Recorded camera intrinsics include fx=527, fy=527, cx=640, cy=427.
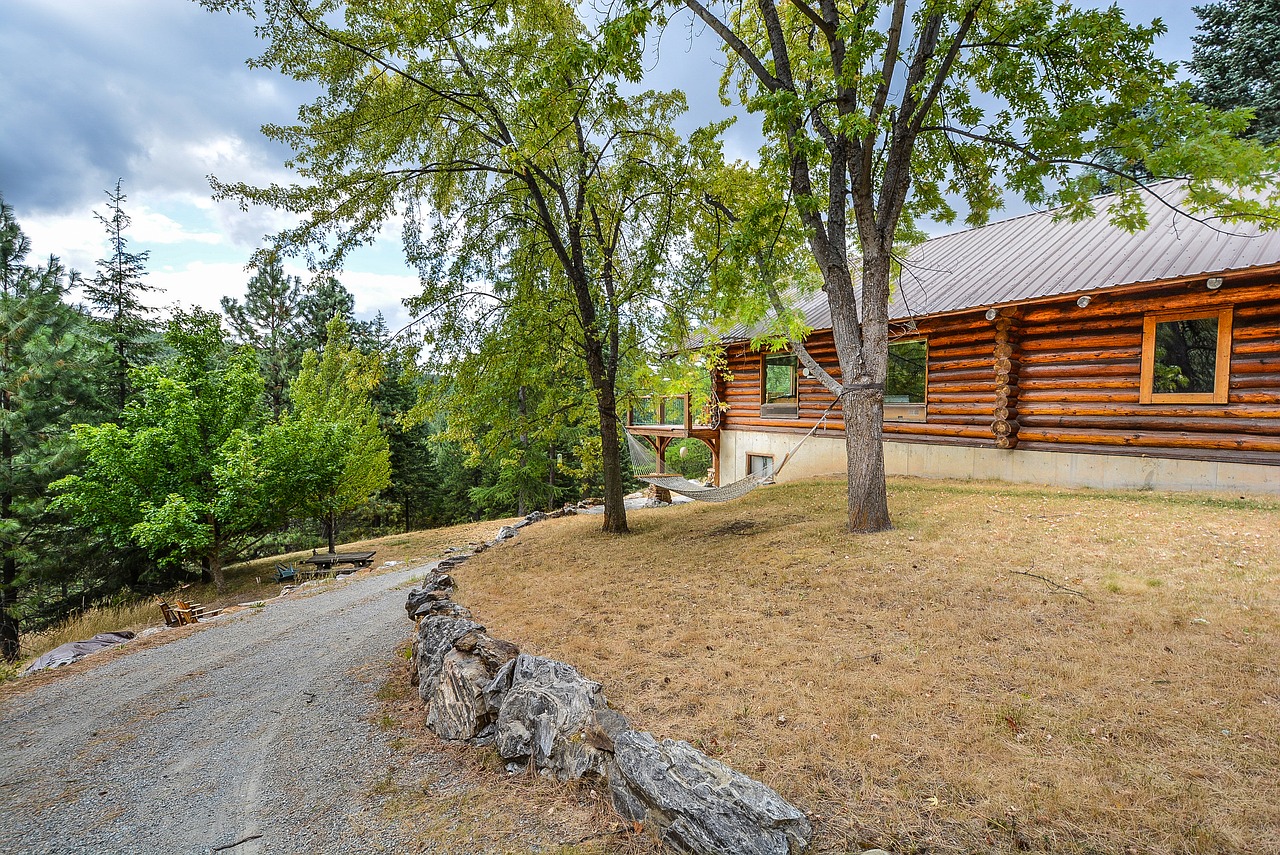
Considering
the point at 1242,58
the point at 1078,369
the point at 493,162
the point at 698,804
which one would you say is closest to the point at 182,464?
the point at 493,162

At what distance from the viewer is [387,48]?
7.10 metres

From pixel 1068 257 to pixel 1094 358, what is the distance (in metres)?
2.37

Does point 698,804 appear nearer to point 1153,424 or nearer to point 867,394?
point 867,394

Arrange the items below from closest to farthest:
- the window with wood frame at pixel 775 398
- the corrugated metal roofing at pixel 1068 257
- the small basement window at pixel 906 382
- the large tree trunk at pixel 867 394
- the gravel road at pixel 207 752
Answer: the gravel road at pixel 207 752 → the large tree trunk at pixel 867 394 → the corrugated metal roofing at pixel 1068 257 → the small basement window at pixel 906 382 → the window with wood frame at pixel 775 398

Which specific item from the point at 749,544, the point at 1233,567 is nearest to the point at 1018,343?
the point at 1233,567

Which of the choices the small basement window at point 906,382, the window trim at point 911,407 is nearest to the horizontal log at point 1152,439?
the window trim at point 911,407

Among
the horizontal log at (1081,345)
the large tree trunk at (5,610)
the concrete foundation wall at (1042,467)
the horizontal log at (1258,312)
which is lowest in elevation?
the large tree trunk at (5,610)

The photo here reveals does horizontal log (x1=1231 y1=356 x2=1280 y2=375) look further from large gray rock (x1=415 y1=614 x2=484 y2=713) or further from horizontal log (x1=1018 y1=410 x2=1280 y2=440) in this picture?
large gray rock (x1=415 y1=614 x2=484 y2=713)

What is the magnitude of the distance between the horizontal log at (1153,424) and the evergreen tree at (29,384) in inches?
813

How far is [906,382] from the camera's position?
13758 mm

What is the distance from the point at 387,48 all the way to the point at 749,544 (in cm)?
827

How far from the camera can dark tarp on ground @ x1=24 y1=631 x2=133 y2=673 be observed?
6.32 metres

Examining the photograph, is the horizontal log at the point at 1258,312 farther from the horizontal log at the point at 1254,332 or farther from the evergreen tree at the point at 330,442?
the evergreen tree at the point at 330,442

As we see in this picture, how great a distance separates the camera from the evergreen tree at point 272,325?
22.2m
